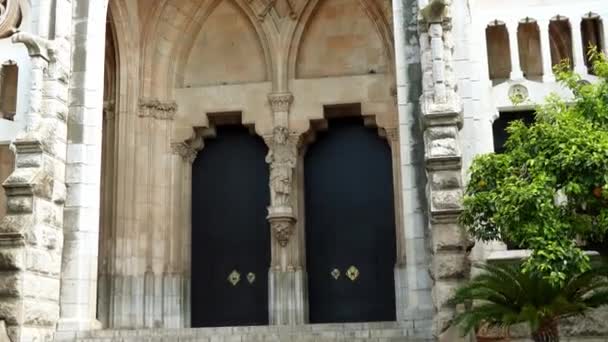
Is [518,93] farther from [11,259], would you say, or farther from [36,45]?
[11,259]

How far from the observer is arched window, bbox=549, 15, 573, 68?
20281 mm

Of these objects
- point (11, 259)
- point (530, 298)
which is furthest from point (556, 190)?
point (11, 259)

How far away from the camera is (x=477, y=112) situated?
17.6 metres

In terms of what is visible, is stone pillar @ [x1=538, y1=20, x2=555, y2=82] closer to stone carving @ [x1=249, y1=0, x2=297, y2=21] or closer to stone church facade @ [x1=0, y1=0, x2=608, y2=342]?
stone church facade @ [x1=0, y1=0, x2=608, y2=342]

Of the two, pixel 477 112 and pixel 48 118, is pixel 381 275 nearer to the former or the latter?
pixel 477 112

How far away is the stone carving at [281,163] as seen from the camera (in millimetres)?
22281

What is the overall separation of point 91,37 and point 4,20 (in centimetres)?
296

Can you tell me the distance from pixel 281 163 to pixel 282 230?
74.3 inches

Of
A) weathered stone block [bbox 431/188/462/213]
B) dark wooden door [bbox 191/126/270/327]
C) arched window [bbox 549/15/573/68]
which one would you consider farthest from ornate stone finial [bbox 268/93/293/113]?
weathered stone block [bbox 431/188/462/213]

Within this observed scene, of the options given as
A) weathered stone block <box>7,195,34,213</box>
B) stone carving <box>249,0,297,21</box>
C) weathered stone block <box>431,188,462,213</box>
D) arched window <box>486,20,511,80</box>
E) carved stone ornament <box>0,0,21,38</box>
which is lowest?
weathered stone block <box>431,188,462,213</box>

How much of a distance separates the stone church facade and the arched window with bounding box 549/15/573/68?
5 centimetres

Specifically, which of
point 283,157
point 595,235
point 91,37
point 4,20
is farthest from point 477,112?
point 4,20

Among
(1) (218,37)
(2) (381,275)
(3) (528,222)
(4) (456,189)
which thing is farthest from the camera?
(1) (218,37)

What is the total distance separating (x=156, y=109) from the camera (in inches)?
925
